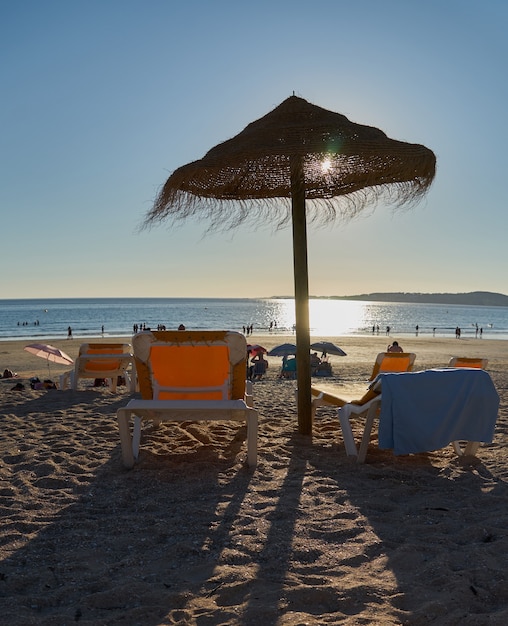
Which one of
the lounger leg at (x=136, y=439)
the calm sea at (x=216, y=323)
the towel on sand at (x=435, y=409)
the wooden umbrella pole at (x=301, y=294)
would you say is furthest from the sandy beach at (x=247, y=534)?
the calm sea at (x=216, y=323)

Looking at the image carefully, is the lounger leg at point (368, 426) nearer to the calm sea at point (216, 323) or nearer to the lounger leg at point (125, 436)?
the lounger leg at point (125, 436)

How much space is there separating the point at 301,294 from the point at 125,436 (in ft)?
7.12

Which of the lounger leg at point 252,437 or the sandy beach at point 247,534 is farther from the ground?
the lounger leg at point 252,437

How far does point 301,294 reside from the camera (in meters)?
5.21

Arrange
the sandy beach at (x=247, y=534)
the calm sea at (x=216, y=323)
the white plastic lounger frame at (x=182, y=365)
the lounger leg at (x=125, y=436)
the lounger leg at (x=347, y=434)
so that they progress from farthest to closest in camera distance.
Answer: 1. the calm sea at (x=216, y=323)
2. the white plastic lounger frame at (x=182, y=365)
3. the lounger leg at (x=347, y=434)
4. the lounger leg at (x=125, y=436)
5. the sandy beach at (x=247, y=534)

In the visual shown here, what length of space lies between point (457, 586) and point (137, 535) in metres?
1.60

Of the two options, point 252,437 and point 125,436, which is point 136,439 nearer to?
point 125,436

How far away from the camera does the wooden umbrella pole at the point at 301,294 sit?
5.20 metres

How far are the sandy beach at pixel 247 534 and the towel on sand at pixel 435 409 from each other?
27 centimetres

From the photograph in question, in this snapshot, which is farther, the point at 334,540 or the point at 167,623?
the point at 334,540

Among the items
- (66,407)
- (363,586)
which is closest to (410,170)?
(363,586)

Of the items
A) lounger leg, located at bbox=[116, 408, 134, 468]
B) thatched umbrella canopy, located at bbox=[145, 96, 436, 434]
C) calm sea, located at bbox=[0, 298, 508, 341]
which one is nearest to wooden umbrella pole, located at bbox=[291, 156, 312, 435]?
thatched umbrella canopy, located at bbox=[145, 96, 436, 434]

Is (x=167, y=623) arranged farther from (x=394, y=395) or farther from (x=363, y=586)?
(x=394, y=395)

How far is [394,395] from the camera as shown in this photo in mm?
4082
